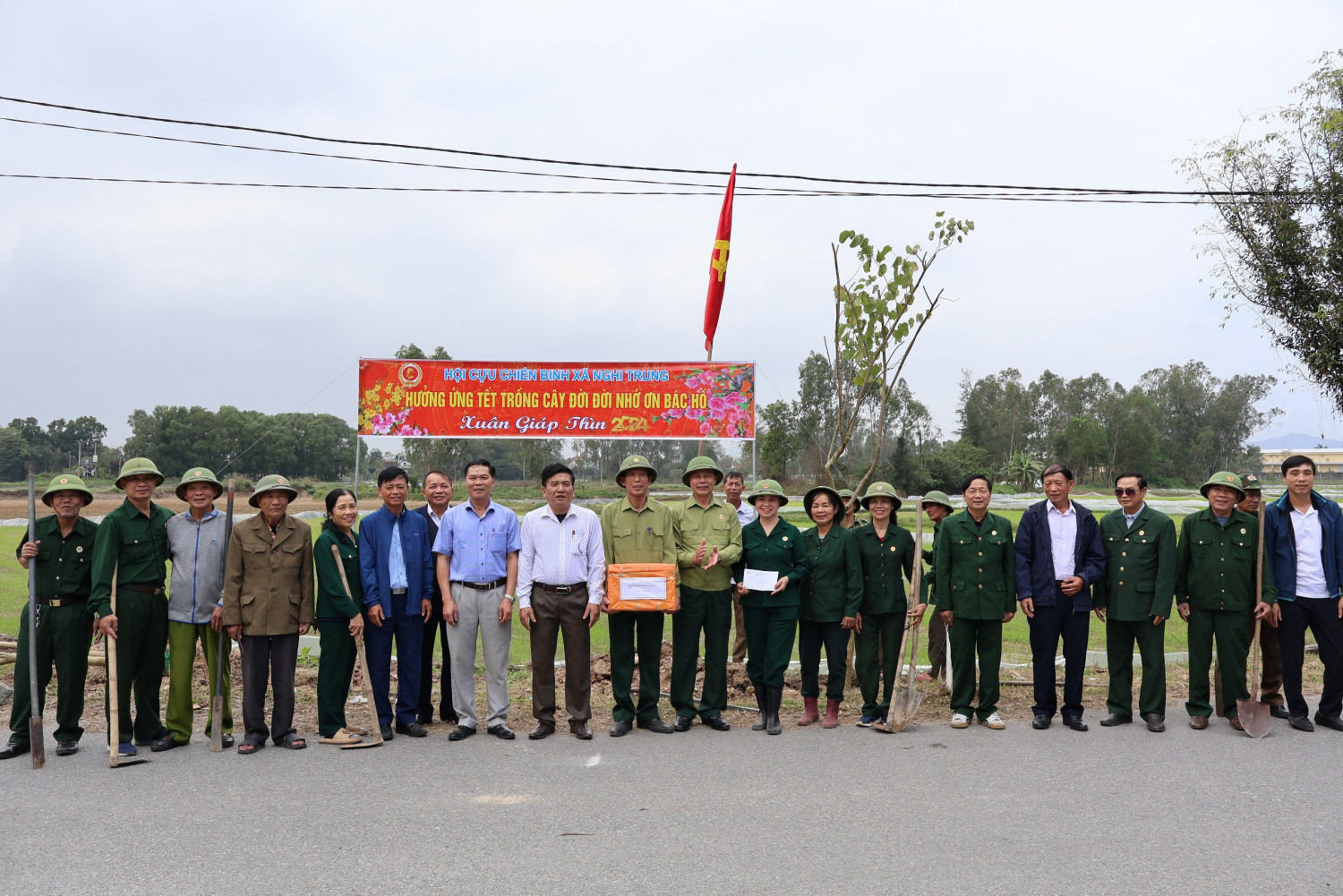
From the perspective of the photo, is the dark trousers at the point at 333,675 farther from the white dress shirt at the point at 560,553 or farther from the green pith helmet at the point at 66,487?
the green pith helmet at the point at 66,487

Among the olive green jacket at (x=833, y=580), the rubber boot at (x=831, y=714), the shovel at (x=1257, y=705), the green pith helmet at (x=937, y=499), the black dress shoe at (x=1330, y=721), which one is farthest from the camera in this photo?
the green pith helmet at (x=937, y=499)

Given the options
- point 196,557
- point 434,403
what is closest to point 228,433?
point 434,403

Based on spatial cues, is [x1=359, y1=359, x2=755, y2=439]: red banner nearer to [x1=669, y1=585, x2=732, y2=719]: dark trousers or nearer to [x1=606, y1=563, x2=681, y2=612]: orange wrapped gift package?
[x1=669, y1=585, x2=732, y2=719]: dark trousers

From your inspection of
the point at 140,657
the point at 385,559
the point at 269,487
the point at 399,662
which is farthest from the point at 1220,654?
the point at 140,657

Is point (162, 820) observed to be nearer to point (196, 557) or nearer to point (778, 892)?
point (196, 557)

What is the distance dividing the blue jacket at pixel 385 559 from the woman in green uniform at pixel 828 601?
2720mm

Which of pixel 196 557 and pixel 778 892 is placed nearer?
pixel 778 892

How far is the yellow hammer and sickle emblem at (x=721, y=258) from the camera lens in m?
10.4

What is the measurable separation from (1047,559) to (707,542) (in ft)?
8.16

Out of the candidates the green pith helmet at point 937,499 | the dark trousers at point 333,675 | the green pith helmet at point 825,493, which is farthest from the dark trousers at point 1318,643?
the dark trousers at point 333,675

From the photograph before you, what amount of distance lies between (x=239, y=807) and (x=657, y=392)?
832 cm

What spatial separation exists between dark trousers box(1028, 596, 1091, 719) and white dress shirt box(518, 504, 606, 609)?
3.18 m

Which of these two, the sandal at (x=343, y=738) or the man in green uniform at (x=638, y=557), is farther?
the man in green uniform at (x=638, y=557)

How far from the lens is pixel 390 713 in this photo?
6.64 meters
